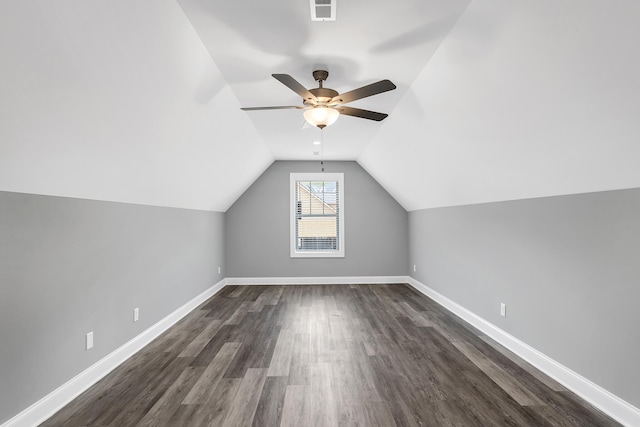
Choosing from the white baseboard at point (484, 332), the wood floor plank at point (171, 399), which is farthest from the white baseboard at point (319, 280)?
the wood floor plank at point (171, 399)

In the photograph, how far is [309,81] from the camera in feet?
9.95

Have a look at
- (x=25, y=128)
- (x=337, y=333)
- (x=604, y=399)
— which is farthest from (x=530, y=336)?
(x=25, y=128)

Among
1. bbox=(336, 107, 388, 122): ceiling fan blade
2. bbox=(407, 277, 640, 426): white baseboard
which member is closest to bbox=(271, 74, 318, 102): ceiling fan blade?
bbox=(336, 107, 388, 122): ceiling fan blade

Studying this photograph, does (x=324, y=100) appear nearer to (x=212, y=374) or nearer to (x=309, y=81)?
(x=309, y=81)

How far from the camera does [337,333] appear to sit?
11.9 ft

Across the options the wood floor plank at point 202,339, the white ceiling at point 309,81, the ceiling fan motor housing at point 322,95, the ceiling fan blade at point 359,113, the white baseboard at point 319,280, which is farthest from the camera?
the white baseboard at point 319,280

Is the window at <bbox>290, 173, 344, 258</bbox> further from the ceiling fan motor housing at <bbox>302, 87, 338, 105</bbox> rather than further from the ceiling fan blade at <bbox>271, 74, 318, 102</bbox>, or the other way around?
the ceiling fan blade at <bbox>271, 74, 318, 102</bbox>

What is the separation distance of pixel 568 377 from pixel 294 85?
2957 millimetres

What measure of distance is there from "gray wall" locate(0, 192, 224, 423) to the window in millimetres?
3185

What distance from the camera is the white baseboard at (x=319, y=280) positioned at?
21.0 feet

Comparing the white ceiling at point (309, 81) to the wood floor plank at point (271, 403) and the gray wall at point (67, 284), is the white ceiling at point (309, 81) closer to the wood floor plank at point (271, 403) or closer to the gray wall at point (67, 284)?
the gray wall at point (67, 284)

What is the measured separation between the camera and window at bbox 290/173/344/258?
665 cm

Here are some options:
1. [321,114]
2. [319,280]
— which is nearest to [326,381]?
[321,114]

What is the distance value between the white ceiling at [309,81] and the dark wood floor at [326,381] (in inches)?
58.3
